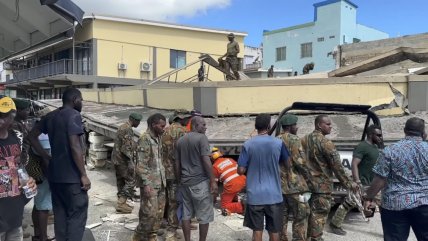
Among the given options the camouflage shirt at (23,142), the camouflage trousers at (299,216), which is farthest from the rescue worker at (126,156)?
the camouflage trousers at (299,216)

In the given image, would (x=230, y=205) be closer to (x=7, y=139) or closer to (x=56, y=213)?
(x=56, y=213)

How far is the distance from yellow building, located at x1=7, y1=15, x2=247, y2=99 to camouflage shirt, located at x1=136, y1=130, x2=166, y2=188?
2309 cm

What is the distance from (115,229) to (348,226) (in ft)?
10.1

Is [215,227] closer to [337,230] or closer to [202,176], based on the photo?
[202,176]

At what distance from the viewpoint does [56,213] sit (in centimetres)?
386

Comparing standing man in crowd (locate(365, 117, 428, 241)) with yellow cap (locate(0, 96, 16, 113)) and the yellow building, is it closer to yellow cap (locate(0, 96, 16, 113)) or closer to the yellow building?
yellow cap (locate(0, 96, 16, 113))

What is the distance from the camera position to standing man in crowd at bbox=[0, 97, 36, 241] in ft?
10.5

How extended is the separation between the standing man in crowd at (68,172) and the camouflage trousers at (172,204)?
1.24 metres

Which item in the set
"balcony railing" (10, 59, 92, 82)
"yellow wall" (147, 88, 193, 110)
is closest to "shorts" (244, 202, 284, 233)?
"yellow wall" (147, 88, 193, 110)

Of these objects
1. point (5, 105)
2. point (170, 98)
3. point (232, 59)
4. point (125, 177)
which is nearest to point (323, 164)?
point (5, 105)

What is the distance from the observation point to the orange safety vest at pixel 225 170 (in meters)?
5.82

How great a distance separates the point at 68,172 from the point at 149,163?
96cm

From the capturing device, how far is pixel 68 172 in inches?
146

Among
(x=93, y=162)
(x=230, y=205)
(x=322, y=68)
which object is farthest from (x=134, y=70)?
(x=230, y=205)
